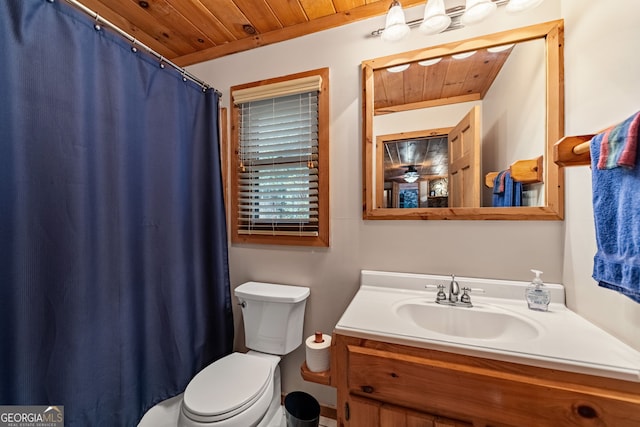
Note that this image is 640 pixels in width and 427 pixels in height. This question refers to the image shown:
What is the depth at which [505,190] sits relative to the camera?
1.17 meters

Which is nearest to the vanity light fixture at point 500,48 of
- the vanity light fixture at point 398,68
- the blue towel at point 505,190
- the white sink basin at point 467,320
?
the vanity light fixture at point 398,68

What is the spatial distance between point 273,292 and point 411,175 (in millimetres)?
998

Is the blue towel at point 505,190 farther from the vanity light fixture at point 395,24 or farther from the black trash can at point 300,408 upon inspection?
the black trash can at point 300,408

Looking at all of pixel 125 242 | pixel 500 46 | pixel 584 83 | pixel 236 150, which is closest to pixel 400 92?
pixel 500 46

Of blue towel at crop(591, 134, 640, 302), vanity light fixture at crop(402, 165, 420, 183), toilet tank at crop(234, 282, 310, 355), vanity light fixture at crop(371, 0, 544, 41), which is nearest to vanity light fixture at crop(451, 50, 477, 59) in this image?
vanity light fixture at crop(371, 0, 544, 41)

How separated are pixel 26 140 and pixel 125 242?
1.56 feet

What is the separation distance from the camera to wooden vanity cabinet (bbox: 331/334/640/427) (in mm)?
648

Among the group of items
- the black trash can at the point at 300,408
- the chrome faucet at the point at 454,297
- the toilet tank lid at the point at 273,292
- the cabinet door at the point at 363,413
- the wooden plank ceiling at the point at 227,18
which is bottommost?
the black trash can at the point at 300,408

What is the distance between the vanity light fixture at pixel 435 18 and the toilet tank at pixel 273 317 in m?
1.44

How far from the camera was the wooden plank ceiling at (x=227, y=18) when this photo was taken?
136 cm

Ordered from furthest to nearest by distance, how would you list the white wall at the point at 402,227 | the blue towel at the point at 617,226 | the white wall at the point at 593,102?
the white wall at the point at 402,227 → the white wall at the point at 593,102 → the blue towel at the point at 617,226

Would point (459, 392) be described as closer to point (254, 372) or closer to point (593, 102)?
point (254, 372)

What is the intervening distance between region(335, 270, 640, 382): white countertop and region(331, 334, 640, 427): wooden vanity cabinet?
0.02 meters

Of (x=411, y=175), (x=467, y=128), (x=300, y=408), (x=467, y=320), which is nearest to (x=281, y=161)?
(x=411, y=175)
